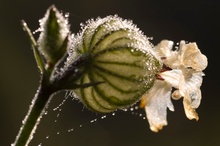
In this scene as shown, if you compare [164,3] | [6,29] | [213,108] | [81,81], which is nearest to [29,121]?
[81,81]

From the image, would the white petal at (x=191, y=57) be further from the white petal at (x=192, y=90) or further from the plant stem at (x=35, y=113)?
the plant stem at (x=35, y=113)

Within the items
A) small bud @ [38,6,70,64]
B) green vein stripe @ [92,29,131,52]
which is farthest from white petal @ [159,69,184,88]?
small bud @ [38,6,70,64]

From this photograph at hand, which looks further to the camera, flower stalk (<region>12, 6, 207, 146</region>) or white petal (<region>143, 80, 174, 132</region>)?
white petal (<region>143, 80, 174, 132</region>)

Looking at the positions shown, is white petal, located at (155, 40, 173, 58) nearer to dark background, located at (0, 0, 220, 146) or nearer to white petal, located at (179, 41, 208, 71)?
white petal, located at (179, 41, 208, 71)

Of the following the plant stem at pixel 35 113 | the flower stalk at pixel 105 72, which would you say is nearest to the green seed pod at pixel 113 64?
the flower stalk at pixel 105 72

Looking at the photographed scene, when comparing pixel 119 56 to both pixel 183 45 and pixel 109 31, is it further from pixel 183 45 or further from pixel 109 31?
pixel 183 45
